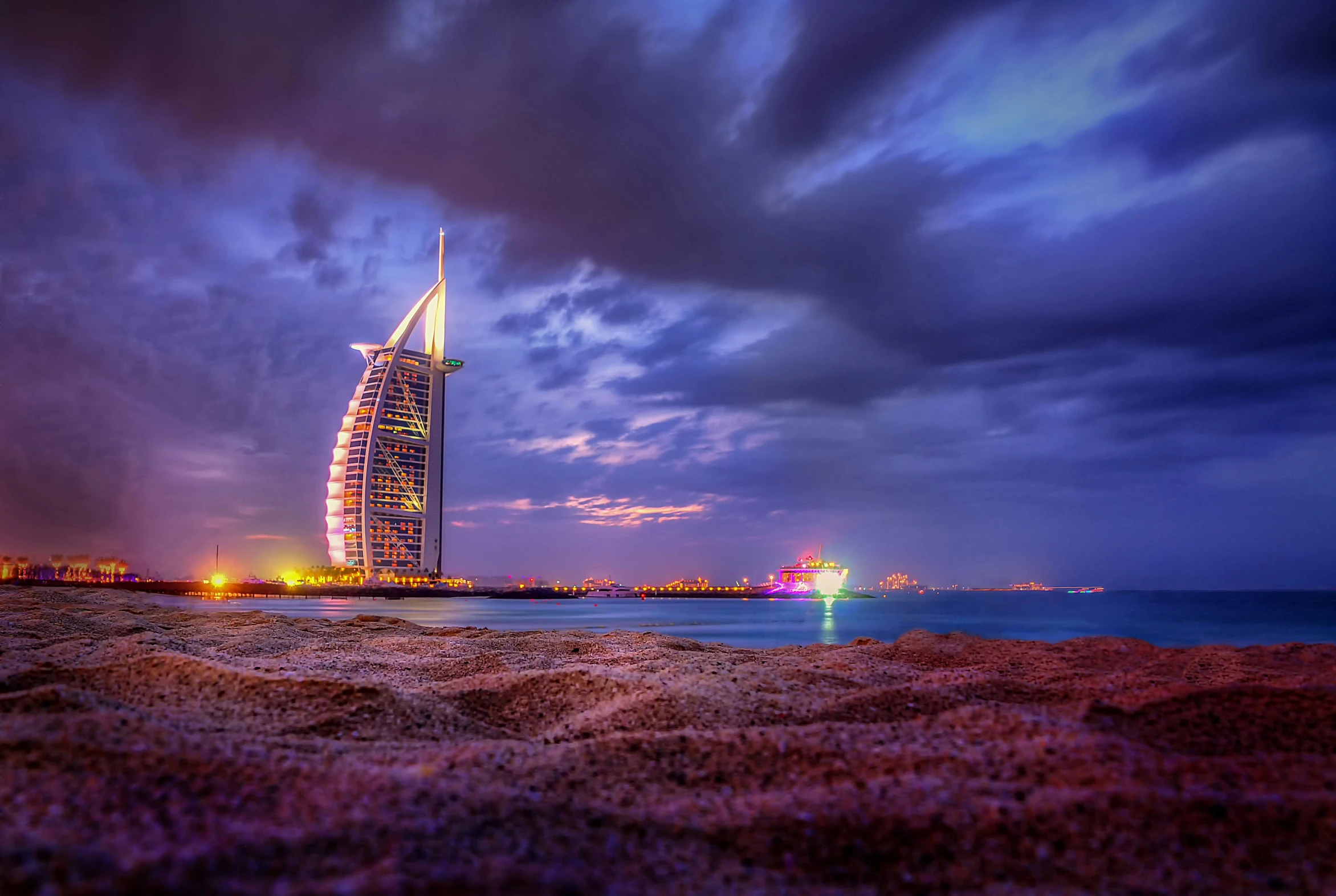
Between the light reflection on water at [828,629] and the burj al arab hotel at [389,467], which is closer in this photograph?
the light reflection on water at [828,629]

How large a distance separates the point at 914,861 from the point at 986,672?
5.97 m

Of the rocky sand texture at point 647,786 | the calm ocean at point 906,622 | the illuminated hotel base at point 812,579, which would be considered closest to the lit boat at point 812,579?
the illuminated hotel base at point 812,579

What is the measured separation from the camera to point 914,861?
2.86m

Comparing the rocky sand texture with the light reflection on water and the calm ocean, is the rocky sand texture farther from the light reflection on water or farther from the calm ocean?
the calm ocean

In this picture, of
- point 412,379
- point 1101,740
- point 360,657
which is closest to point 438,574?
point 412,379

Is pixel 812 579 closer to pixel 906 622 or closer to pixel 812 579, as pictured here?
pixel 812 579

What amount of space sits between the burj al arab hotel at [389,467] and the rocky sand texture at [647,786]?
4447 inches

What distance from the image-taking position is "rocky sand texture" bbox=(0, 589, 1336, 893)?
99.1 inches

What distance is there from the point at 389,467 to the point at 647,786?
4631 inches

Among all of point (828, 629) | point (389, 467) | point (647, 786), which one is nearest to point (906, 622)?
point (828, 629)

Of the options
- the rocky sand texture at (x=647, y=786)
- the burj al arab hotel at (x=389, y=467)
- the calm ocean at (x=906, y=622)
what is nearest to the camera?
the rocky sand texture at (x=647, y=786)

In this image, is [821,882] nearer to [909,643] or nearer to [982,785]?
[982,785]

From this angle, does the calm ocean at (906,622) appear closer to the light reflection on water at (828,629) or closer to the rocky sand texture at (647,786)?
the light reflection on water at (828,629)

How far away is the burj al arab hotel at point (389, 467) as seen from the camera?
112312 millimetres
